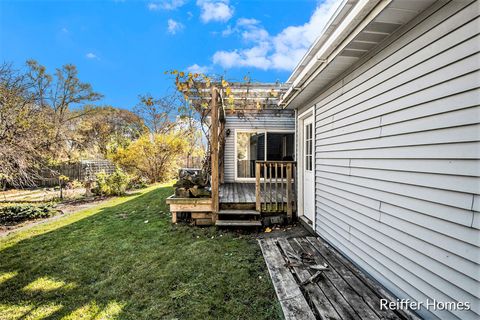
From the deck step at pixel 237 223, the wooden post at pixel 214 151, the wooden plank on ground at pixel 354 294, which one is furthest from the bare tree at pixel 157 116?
the wooden plank on ground at pixel 354 294

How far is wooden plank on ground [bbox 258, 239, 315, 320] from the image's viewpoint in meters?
1.75

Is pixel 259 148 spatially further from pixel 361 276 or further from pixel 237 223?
pixel 361 276

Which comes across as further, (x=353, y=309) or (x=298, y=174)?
(x=298, y=174)

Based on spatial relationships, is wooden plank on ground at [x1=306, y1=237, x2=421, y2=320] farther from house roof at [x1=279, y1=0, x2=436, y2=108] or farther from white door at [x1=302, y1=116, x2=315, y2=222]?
house roof at [x1=279, y1=0, x2=436, y2=108]

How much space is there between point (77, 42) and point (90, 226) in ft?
50.7

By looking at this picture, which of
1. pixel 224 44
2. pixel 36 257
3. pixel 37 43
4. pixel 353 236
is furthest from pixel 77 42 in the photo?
pixel 353 236

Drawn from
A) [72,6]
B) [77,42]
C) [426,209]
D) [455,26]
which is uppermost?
[77,42]

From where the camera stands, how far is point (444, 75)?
146cm

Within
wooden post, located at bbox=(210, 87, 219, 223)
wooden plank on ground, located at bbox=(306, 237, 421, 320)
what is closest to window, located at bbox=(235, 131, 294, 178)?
wooden post, located at bbox=(210, 87, 219, 223)

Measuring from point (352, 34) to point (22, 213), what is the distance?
299 inches

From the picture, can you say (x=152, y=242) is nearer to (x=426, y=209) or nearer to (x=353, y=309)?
(x=353, y=309)

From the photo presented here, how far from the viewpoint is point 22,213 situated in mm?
5359

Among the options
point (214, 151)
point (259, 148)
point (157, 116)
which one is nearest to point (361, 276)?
point (214, 151)

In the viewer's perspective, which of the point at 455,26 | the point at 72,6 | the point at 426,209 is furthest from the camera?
the point at 72,6
